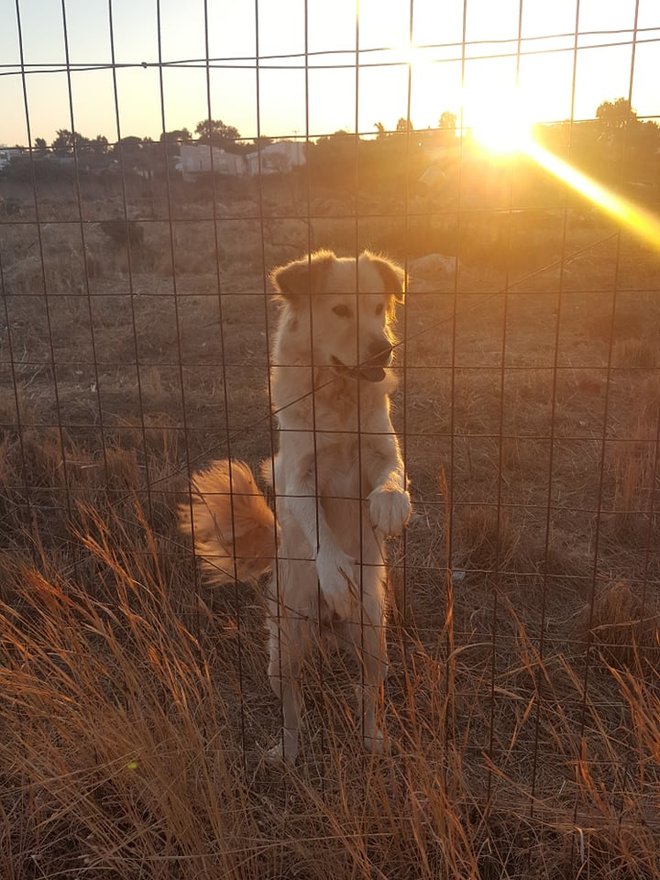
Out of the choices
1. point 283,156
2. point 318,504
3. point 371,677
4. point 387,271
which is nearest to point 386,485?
point 318,504

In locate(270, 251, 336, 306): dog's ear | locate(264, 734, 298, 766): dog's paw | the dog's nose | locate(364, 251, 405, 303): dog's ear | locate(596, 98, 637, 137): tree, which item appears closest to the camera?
locate(596, 98, 637, 137): tree

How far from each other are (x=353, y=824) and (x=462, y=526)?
2422 millimetres

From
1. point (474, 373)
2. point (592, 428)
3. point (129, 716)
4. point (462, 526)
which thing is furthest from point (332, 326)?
point (474, 373)

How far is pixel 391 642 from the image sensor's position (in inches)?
133

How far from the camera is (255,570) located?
125 inches

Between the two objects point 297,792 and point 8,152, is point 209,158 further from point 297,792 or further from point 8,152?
point 297,792

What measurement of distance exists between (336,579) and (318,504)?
1.19 feet

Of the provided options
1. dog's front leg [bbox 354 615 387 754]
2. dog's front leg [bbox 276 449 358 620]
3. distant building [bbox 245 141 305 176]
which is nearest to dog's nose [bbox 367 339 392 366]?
dog's front leg [bbox 276 449 358 620]

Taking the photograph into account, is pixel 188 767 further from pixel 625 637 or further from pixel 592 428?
pixel 592 428

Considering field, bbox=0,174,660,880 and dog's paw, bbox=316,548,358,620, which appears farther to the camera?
dog's paw, bbox=316,548,358,620

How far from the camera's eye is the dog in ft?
9.37

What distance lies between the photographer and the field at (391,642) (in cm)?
222

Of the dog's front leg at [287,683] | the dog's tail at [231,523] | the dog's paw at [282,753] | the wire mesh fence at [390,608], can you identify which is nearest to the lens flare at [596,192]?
the wire mesh fence at [390,608]

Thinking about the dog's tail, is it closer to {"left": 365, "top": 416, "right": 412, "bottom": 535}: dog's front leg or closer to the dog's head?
{"left": 365, "top": 416, "right": 412, "bottom": 535}: dog's front leg
